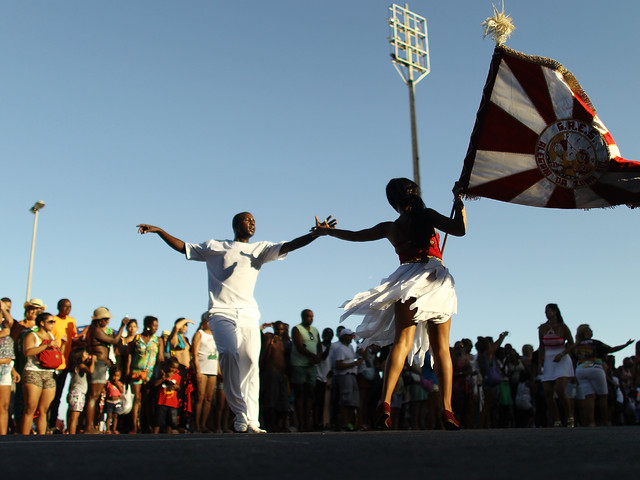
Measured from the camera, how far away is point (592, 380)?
10344 mm

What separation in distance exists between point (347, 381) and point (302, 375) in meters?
0.94

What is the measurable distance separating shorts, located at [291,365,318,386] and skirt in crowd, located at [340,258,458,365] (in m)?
4.99

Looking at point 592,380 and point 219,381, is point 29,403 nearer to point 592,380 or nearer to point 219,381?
point 219,381

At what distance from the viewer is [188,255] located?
6.50 m

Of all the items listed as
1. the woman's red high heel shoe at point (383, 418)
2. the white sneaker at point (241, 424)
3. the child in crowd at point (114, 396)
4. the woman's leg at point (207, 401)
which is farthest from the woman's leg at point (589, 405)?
the child in crowd at point (114, 396)

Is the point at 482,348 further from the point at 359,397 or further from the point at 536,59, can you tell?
the point at 536,59

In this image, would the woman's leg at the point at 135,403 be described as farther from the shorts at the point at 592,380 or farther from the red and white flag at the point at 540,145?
the shorts at the point at 592,380

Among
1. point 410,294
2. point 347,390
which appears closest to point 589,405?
point 347,390

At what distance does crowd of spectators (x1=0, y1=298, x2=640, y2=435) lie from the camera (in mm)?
8875

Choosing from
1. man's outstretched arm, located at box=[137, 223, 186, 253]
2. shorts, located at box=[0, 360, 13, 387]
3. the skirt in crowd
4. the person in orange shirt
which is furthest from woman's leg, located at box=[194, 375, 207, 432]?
the skirt in crowd

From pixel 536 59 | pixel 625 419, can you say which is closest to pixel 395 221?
pixel 536 59

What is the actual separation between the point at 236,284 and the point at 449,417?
2177 mm

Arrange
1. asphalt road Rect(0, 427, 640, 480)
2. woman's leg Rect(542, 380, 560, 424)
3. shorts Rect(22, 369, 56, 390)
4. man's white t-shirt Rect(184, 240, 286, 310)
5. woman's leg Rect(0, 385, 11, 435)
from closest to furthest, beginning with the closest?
asphalt road Rect(0, 427, 640, 480), man's white t-shirt Rect(184, 240, 286, 310), woman's leg Rect(0, 385, 11, 435), shorts Rect(22, 369, 56, 390), woman's leg Rect(542, 380, 560, 424)

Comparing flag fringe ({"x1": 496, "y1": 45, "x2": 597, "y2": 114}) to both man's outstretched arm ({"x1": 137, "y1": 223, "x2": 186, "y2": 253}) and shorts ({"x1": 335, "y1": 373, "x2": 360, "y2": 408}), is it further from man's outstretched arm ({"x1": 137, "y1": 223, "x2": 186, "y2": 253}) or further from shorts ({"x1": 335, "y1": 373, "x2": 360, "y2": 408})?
shorts ({"x1": 335, "y1": 373, "x2": 360, "y2": 408})
